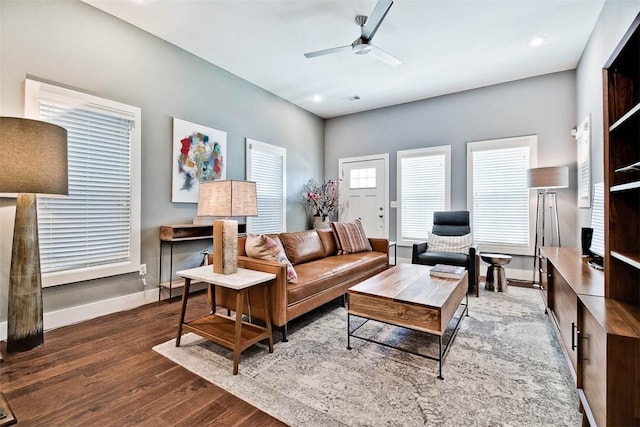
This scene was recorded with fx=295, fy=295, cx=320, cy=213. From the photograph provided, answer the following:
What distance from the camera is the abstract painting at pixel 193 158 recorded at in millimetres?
3680

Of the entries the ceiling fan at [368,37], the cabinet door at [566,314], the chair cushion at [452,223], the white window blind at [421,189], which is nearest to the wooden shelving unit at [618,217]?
the cabinet door at [566,314]

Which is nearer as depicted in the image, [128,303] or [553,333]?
[553,333]

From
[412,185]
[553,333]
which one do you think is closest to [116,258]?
[553,333]

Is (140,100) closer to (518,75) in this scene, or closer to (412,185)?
(412,185)

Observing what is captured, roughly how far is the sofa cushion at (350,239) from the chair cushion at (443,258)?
0.78 metres

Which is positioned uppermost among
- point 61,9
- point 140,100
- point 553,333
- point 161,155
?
point 61,9

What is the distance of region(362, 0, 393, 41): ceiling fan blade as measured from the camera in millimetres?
2494

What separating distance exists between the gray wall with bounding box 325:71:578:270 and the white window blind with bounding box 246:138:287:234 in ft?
5.04

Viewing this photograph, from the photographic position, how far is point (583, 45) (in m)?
3.62

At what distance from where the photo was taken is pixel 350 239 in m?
4.17

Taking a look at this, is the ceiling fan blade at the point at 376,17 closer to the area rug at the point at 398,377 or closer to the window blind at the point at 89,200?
the window blind at the point at 89,200

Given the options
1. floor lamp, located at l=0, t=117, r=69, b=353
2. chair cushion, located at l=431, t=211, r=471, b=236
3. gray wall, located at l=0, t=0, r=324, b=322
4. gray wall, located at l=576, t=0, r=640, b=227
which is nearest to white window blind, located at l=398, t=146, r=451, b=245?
chair cushion, located at l=431, t=211, r=471, b=236

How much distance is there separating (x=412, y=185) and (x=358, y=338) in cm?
374

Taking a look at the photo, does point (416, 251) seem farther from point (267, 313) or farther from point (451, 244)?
point (267, 313)
